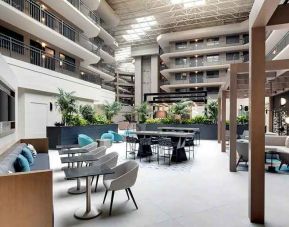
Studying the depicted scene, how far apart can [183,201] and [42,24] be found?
12623 mm

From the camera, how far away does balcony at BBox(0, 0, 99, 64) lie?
11.6 metres

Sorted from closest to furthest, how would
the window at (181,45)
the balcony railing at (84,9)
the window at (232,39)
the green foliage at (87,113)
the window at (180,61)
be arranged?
the green foliage at (87,113) → the balcony railing at (84,9) → the window at (232,39) → the window at (181,45) → the window at (180,61)

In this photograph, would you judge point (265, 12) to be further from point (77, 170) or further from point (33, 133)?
point (33, 133)

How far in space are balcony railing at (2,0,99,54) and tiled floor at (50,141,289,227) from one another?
10.8m

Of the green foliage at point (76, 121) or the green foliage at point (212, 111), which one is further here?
the green foliage at point (212, 111)

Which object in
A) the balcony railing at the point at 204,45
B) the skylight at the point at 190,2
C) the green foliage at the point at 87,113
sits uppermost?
the skylight at the point at 190,2

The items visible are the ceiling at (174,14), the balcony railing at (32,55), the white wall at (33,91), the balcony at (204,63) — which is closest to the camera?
the white wall at (33,91)

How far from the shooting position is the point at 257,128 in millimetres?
3428

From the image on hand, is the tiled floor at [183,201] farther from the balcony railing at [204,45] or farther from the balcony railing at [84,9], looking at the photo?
the balcony railing at [204,45]

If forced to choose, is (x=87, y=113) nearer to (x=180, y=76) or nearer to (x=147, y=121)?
(x=147, y=121)

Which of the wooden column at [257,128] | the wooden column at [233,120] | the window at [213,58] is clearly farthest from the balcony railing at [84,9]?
the wooden column at [257,128]

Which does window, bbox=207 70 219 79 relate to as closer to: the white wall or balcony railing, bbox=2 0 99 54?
balcony railing, bbox=2 0 99 54

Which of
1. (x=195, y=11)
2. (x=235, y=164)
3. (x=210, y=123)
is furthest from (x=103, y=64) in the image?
(x=235, y=164)

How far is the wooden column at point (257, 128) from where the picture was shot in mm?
3400
